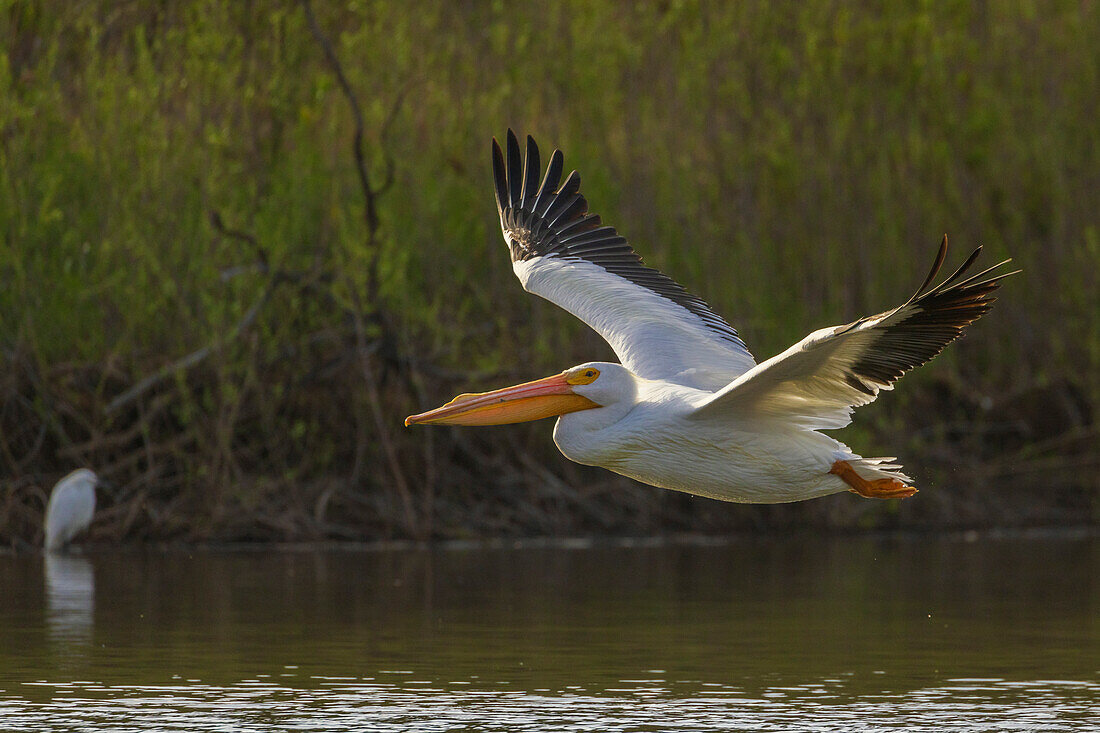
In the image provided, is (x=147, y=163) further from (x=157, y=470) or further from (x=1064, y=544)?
(x=1064, y=544)

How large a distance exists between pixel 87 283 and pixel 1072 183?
30.1 feet

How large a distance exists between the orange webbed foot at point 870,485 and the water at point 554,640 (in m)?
0.92

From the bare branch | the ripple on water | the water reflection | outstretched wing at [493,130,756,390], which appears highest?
the bare branch

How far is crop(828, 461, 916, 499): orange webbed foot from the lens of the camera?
7.07 meters

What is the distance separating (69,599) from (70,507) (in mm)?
2678

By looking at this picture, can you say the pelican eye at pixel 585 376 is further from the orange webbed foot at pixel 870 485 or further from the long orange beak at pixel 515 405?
the orange webbed foot at pixel 870 485

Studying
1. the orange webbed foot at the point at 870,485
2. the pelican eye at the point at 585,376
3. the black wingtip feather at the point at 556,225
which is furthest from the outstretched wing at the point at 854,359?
the black wingtip feather at the point at 556,225

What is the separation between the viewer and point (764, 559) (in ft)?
44.4

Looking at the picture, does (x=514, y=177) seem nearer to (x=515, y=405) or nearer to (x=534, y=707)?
(x=515, y=405)

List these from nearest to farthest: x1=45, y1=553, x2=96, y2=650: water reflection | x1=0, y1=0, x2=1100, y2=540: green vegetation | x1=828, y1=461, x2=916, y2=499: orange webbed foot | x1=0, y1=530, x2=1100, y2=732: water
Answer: x1=828, y1=461, x2=916, y2=499: orange webbed foot
x1=0, y1=530, x2=1100, y2=732: water
x1=45, y1=553, x2=96, y2=650: water reflection
x1=0, y1=0, x2=1100, y2=540: green vegetation

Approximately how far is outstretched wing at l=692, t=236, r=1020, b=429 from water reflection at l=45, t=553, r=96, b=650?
4030mm

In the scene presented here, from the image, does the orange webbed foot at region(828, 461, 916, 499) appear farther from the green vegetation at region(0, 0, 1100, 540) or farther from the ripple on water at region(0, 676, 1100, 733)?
the green vegetation at region(0, 0, 1100, 540)

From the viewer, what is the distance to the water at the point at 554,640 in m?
7.27

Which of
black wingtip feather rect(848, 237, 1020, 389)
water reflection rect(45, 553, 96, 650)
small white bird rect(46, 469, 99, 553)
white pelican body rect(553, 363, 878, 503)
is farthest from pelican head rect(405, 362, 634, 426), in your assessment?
small white bird rect(46, 469, 99, 553)
